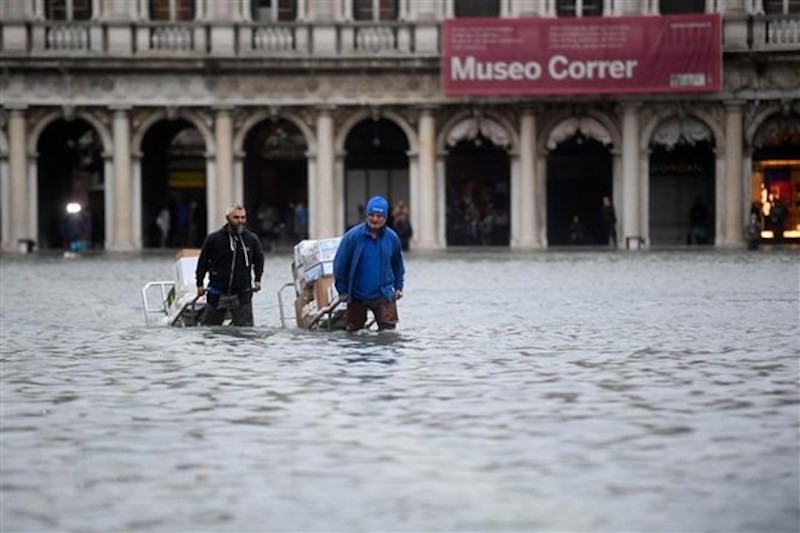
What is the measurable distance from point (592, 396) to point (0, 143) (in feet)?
147

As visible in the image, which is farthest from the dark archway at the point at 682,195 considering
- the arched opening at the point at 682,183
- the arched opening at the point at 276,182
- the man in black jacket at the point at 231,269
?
the man in black jacket at the point at 231,269

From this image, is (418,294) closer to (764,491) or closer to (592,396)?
(592,396)

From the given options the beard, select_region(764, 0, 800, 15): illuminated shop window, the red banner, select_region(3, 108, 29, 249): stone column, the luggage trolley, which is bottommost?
the luggage trolley

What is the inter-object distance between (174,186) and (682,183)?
50.9 ft

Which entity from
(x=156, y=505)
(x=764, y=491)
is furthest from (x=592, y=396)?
(x=156, y=505)

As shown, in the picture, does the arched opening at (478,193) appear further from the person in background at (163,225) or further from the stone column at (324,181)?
the person in background at (163,225)

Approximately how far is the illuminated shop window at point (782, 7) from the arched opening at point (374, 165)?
445 inches

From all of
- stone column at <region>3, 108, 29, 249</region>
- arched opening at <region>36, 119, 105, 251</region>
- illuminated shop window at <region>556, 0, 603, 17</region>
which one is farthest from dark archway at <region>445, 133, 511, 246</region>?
stone column at <region>3, 108, 29, 249</region>

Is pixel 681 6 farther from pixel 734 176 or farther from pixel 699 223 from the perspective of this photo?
pixel 699 223

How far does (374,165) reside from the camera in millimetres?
58562

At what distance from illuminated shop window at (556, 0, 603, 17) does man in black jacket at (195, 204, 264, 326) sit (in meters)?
35.5

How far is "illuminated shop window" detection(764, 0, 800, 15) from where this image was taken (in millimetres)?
55062

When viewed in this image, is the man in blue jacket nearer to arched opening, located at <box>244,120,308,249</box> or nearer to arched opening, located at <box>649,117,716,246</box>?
arched opening, located at <box>649,117,716,246</box>

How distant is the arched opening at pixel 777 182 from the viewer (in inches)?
2231
